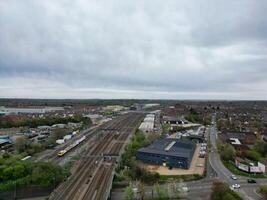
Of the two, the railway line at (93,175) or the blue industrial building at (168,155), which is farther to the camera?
the blue industrial building at (168,155)

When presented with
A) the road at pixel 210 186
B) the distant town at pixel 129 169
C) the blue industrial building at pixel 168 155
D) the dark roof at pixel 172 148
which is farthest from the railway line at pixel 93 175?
the dark roof at pixel 172 148

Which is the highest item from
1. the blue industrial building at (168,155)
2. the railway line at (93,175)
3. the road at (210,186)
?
the blue industrial building at (168,155)

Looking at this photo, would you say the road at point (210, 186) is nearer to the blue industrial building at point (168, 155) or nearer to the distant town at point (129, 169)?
the distant town at point (129, 169)

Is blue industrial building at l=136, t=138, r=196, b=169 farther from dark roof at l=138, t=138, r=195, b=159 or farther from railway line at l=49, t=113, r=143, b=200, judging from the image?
railway line at l=49, t=113, r=143, b=200

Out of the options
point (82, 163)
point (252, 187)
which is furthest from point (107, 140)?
point (252, 187)

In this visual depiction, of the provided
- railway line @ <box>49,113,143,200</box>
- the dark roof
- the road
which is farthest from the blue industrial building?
railway line @ <box>49,113,143,200</box>

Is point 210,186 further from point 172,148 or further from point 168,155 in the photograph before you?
point 172,148

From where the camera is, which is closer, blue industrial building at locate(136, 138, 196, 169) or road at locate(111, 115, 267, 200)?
road at locate(111, 115, 267, 200)

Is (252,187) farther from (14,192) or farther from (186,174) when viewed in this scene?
(14,192)
